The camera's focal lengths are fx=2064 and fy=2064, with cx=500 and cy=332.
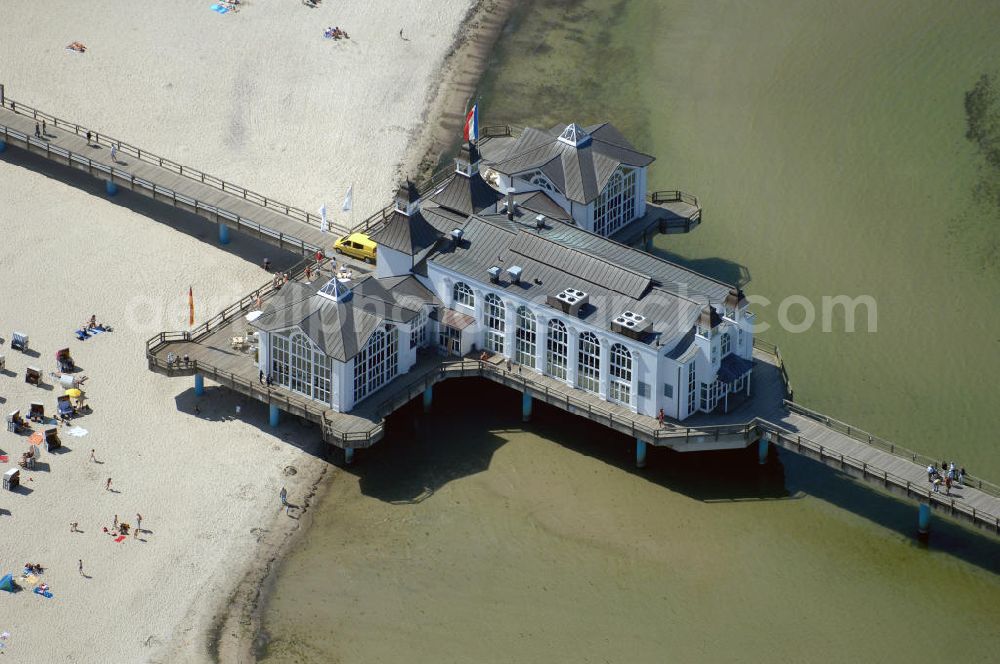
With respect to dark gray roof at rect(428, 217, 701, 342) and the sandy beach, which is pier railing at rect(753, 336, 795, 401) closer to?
dark gray roof at rect(428, 217, 701, 342)

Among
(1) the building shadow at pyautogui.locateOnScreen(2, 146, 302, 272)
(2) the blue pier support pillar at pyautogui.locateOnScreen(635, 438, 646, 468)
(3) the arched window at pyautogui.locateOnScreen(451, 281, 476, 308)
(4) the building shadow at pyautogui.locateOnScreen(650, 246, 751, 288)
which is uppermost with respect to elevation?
(3) the arched window at pyautogui.locateOnScreen(451, 281, 476, 308)

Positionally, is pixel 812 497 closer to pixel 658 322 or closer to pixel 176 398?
pixel 658 322

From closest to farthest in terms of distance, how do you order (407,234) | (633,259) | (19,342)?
(407,234) → (19,342) → (633,259)

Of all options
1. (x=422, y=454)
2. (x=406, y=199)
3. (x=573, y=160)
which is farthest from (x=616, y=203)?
(x=422, y=454)

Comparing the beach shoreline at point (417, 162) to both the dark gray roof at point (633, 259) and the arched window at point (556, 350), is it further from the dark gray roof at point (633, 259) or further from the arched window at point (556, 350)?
the dark gray roof at point (633, 259)

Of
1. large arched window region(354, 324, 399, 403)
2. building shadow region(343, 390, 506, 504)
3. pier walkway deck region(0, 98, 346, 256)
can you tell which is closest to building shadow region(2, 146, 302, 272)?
pier walkway deck region(0, 98, 346, 256)

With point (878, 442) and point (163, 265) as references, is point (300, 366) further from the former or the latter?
point (878, 442)
